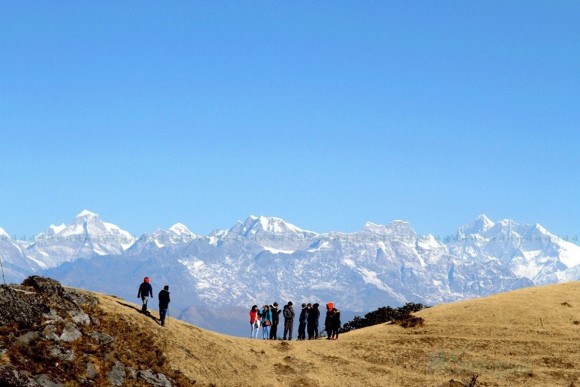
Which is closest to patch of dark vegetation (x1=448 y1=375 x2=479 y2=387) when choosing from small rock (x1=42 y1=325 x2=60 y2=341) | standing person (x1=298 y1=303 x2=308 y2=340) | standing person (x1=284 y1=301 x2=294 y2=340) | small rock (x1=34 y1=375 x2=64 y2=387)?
standing person (x1=298 y1=303 x2=308 y2=340)

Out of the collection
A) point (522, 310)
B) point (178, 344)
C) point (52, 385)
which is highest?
point (522, 310)

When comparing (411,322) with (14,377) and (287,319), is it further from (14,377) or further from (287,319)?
(14,377)

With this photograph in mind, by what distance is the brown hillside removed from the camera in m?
37.4

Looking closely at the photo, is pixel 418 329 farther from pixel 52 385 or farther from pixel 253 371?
pixel 52 385

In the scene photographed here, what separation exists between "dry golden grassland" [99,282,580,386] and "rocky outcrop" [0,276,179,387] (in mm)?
2211

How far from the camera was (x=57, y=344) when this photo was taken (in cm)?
3319

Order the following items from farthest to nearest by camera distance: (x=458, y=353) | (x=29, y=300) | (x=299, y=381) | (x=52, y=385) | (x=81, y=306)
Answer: (x=458, y=353) < (x=299, y=381) < (x=81, y=306) < (x=29, y=300) < (x=52, y=385)

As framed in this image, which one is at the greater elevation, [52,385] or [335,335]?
[335,335]

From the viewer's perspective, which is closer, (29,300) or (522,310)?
(29,300)

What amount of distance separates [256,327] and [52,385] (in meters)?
23.4

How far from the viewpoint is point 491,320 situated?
51.8 m

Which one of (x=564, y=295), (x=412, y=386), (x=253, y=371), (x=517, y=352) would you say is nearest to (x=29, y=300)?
(x=253, y=371)

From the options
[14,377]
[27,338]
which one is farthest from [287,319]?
[14,377]

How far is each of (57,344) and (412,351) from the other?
2184cm
